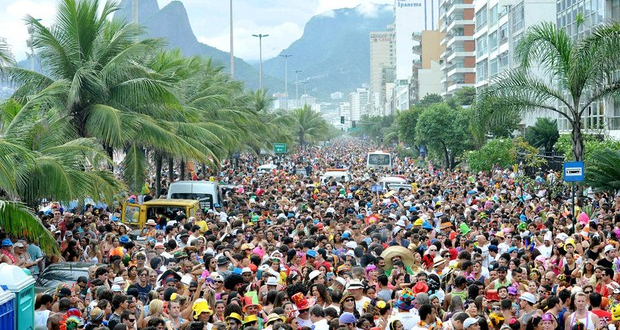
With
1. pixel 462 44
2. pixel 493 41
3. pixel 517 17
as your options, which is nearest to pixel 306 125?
pixel 462 44

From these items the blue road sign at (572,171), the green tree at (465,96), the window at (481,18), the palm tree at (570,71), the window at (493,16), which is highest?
the window at (481,18)

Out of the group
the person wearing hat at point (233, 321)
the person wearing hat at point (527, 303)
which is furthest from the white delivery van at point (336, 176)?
the person wearing hat at point (233, 321)

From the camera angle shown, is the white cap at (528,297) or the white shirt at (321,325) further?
the white cap at (528,297)

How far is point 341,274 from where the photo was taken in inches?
551

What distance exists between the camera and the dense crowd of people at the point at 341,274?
11.1 metres

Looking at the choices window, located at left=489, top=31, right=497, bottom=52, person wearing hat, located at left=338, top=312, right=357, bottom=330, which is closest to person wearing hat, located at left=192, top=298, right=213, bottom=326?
person wearing hat, located at left=338, top=312, right=357, bottom=330

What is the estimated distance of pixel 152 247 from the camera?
712 inches

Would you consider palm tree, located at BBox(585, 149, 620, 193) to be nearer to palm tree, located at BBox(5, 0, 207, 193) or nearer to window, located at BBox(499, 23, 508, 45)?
palm tree, located at BBox(5, 0, 207, 193)

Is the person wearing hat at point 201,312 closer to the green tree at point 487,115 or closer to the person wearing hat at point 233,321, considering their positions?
the person wearing hat at point 233,321

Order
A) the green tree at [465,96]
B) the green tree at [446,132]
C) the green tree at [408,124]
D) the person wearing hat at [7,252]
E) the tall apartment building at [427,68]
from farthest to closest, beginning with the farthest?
the tall apartment building at [427,68], the green tree at [465,96], the green tree at [408,124], the green tree at [446,132], the person wearing hat at [7,252]

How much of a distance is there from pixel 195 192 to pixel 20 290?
18104 millimetres

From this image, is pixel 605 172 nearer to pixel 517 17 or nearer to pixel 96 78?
pixel 96 78

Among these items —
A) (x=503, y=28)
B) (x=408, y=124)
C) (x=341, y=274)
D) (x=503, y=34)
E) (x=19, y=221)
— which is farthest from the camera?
(x=408, y=124)

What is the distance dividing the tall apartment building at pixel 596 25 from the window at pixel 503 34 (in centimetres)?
2214
